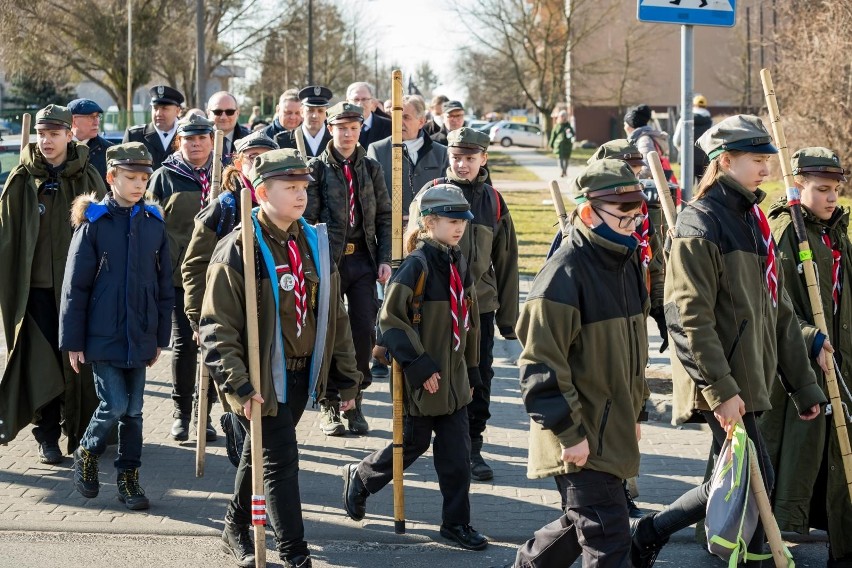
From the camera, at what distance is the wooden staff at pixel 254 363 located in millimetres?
5113

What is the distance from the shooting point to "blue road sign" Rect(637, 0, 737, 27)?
7668 mm

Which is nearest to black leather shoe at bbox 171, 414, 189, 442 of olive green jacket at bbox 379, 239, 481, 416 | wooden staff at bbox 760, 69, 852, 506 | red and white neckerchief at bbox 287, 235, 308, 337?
olive green jacket at bbox 379, 239, 481, 416

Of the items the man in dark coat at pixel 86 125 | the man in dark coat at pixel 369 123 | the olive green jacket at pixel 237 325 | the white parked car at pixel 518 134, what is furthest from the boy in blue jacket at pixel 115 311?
the white parked car at pixel 518 134

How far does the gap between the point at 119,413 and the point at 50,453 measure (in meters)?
1.11

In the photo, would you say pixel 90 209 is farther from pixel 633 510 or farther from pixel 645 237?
pixel 633 510

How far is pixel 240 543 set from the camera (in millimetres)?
5656

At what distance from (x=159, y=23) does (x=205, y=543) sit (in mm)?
43978

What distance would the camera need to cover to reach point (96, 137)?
8797 mm

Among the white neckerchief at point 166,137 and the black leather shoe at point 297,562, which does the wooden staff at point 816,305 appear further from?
the white neckerchief at point 166,137

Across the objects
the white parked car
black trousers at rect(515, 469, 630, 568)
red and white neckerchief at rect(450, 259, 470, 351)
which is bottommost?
black trousers at rect(515, 469, 630, 568)

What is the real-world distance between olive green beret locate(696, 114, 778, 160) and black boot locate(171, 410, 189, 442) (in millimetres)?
4404

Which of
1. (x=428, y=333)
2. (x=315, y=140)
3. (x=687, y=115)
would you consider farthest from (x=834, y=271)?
(x=315, y=140)

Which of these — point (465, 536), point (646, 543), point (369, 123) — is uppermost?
point (369, 123)

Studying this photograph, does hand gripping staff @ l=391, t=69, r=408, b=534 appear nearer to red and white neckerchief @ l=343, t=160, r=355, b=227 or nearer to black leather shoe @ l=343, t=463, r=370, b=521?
black leather shoe @ l=343, t=463, r=370, b=521
